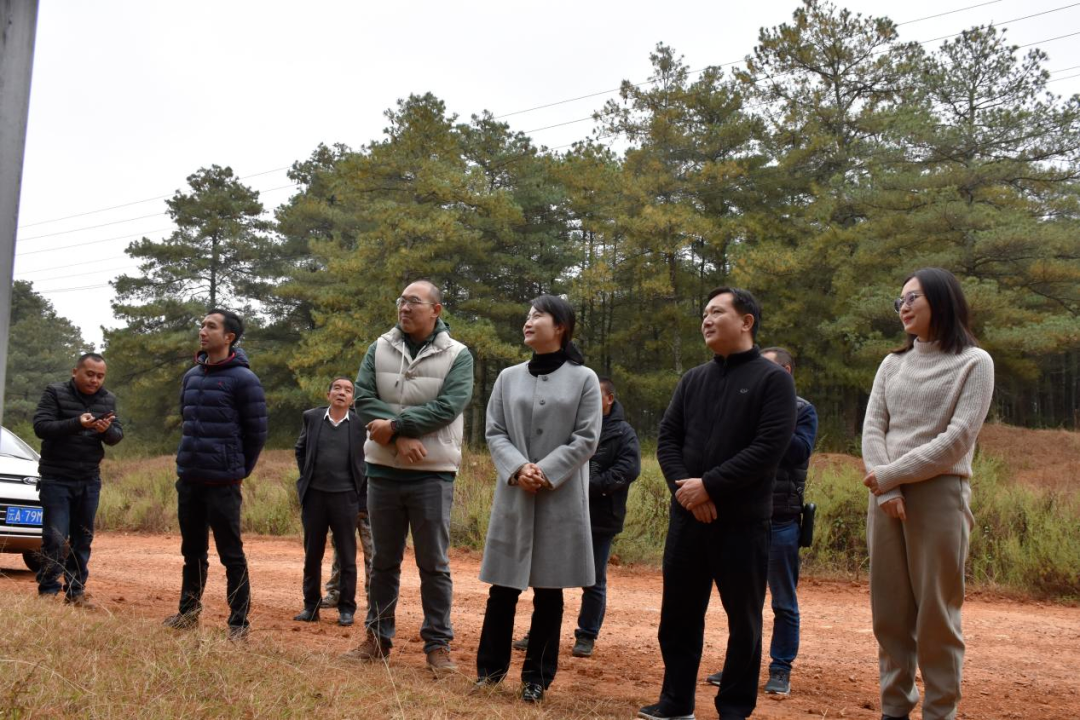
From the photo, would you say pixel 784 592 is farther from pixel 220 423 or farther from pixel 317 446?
pixel 317 446

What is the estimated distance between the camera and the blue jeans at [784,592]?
5746 millimetres

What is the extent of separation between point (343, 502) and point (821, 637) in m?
4.21

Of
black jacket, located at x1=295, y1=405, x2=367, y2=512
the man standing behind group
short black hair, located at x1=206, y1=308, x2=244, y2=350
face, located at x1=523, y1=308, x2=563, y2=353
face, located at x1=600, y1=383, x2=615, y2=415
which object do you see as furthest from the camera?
black jacket, located at x1=295, y1=405, x2=367, y2=512

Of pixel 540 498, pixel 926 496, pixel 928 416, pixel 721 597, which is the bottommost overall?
pixel 721 597

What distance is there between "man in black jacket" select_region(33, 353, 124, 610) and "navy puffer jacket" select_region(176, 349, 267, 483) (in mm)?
1470

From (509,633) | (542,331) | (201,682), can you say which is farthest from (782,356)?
(201,682)

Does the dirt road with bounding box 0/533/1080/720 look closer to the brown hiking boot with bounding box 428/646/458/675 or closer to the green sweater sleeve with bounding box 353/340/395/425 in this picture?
the brown hiking boot with bounding box 428/646/458/675

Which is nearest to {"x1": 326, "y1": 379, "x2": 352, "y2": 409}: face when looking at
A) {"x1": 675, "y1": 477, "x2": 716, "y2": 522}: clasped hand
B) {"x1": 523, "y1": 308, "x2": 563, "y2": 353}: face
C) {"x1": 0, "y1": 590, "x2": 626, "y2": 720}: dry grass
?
{"x1": 0, "y1": 590, "x2": 626, "y2": 720}: dry grass

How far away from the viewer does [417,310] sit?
5.71m

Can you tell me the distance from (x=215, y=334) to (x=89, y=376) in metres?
2.05

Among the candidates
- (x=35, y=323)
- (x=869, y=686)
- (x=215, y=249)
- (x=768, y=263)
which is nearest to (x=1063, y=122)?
(x=768, y=263)

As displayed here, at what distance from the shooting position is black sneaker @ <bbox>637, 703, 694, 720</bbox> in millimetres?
4586

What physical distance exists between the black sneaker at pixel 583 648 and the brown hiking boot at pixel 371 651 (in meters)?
1.55

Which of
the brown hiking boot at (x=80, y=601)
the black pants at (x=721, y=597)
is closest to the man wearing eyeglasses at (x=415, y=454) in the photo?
the black pants at (x=721, y=597)
